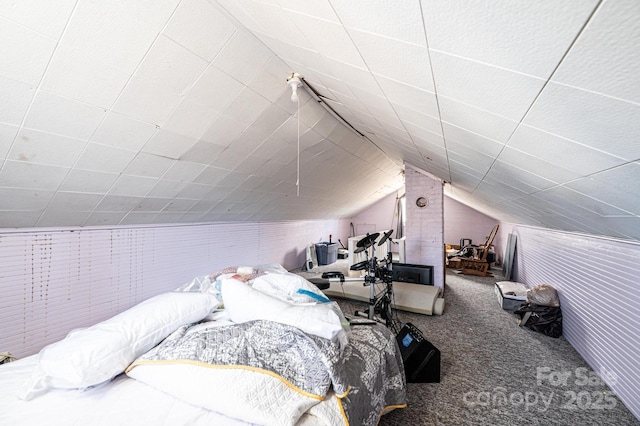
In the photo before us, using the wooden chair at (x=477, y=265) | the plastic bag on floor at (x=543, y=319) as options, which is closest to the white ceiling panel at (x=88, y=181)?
the plastic bag on floor at (x=543, y=319)

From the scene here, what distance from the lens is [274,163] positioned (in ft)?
10.9

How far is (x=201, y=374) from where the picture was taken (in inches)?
43.1

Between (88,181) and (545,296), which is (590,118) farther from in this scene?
(545,296)

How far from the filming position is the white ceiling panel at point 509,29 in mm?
507

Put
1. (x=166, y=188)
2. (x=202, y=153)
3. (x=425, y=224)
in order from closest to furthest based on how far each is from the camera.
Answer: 1. (x=202, y=153)
2. (x=166, y=188)
3. (x=425, y=224)

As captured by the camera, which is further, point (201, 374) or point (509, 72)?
point (201, 374)

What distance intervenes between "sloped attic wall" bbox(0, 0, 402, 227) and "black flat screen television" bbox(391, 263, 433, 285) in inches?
101

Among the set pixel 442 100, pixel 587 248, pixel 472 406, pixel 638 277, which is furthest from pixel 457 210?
pixel 442 100

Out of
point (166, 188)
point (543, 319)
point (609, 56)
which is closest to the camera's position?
point (609, 56)

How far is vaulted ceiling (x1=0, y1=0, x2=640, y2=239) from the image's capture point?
627 mm

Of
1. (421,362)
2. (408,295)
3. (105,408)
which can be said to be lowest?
(421,362)

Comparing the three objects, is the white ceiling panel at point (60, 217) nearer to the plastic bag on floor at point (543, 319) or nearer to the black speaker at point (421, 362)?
the black speaker at point (421, 362)

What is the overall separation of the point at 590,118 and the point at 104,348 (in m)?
1.97

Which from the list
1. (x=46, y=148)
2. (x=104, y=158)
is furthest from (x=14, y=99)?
(x=104, y=158)
